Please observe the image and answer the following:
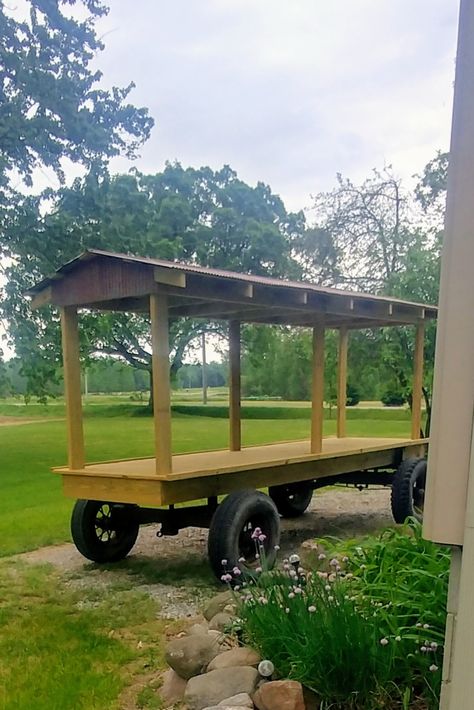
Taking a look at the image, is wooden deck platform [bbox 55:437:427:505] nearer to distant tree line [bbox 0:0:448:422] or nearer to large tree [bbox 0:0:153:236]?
distant tree line [bbox 0:0:448:422]

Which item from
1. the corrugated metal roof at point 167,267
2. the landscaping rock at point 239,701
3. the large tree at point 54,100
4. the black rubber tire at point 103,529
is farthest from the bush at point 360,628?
the large tree at point 54,100

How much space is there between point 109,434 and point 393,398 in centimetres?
343

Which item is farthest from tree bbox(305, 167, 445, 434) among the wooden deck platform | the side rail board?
the side rail board

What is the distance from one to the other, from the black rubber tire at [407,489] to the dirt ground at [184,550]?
41cm

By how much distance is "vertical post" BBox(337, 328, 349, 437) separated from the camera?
557 centimetres

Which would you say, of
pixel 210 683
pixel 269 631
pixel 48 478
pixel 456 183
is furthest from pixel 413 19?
pixel 48 478

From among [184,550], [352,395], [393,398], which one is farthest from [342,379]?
[184,550]

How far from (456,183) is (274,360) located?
510 cm

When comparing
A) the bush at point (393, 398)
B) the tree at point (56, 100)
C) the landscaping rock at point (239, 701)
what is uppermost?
the tree at point (56, 100)

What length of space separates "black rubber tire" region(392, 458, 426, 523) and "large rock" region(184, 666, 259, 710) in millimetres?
3026

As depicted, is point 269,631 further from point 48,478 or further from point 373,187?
point 373,187

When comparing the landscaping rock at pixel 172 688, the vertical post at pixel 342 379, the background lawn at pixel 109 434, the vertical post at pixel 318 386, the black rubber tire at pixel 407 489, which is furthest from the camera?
the vertical post at pixel 342 379

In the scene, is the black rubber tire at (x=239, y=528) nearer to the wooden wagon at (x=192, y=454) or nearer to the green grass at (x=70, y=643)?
the wooden wagon at (x=192, y=454)

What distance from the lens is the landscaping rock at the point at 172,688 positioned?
1.87 m
